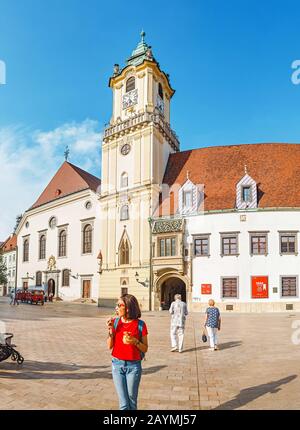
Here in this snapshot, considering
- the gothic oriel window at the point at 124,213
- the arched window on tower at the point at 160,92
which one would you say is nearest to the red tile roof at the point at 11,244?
the gothic oriel window at the point at 124,213

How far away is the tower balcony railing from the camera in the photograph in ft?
116

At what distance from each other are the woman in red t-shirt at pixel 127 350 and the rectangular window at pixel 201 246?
1048 inches

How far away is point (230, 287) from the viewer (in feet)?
98.0

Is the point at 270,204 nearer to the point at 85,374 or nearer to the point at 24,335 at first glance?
the point at 24,335

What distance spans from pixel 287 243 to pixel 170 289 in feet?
36.4

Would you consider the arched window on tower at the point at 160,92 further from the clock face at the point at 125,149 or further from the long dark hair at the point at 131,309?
the long dark hair at the point at 131,309

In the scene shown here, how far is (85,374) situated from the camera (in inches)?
315

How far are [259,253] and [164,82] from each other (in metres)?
21.1

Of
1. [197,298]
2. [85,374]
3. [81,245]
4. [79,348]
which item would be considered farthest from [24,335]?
[81,245]

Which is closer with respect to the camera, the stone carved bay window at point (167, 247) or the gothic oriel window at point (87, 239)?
the stone carved bay window at point (167, 247)

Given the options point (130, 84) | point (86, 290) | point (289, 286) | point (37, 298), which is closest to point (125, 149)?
point (130, 84)

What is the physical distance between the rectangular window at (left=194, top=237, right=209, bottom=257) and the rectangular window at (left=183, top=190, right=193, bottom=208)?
127 inches

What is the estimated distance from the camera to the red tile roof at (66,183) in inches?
1719

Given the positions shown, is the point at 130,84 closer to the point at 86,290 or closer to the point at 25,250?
the point at 86,290
